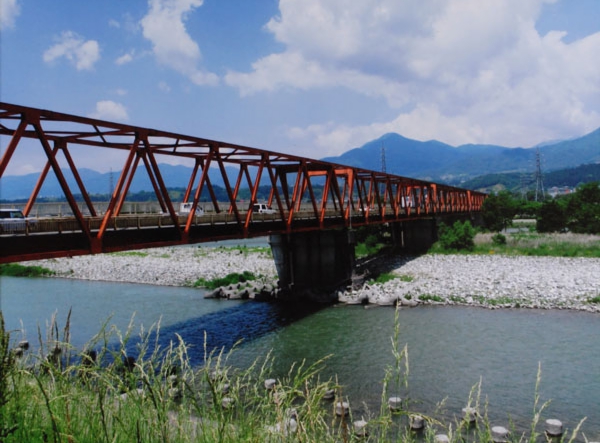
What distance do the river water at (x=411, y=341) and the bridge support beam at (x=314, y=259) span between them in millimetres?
3459

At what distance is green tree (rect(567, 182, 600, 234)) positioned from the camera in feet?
193

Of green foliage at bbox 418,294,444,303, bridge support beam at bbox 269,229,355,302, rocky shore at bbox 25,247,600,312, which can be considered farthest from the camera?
bridge support beam at bbox 269,229,355,302

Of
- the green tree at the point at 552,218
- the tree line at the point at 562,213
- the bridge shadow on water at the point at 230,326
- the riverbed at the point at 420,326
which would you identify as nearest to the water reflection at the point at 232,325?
the bridge shadow on water at the point at 230,326

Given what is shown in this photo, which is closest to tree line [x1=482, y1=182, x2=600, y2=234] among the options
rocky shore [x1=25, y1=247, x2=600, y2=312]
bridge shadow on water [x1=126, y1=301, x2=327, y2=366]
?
rocky shore [x1=25, y1=247, x2=600, y2=312]

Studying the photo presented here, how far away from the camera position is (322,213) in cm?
3116

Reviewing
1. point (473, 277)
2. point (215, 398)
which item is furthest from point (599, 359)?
point (215, 398)

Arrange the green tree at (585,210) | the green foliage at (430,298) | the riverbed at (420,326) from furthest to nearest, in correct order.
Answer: the green tree at (585,210), the green foliage at (430,298), the riverbed at (420,326)

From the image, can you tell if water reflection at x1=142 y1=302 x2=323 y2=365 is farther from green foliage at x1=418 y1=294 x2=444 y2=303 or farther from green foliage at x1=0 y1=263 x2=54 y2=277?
green foliage at x1=0 y1=263 x2=54 y2=277

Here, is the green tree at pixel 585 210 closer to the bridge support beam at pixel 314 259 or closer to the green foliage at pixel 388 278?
the green foliage at pixel 388 278

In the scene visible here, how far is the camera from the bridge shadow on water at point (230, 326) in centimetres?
2181

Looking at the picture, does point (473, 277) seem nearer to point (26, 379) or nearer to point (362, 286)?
point (362, 286)

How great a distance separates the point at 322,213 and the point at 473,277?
12.9 m

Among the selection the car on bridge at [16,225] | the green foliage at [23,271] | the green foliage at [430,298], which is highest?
the car on bridge at [16,225]

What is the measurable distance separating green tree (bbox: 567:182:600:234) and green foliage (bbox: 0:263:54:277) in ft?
209
